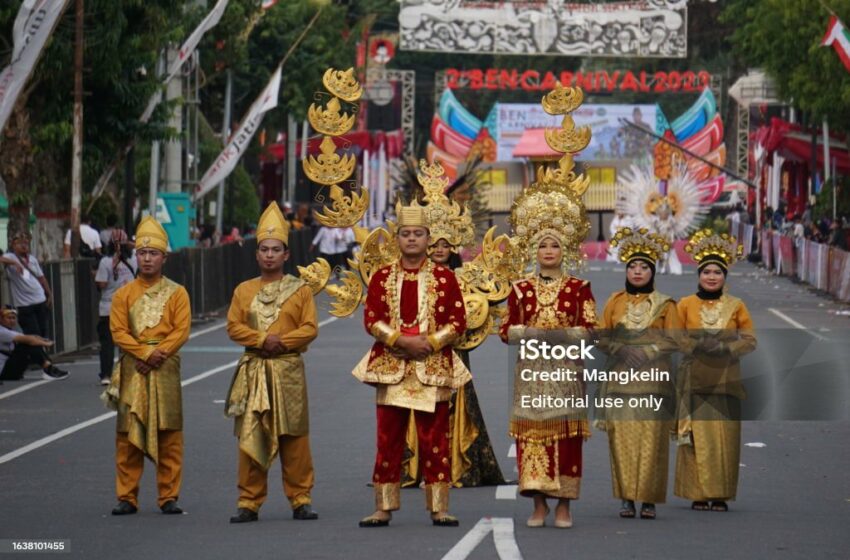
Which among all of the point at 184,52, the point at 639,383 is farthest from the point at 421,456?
the point at 184,52

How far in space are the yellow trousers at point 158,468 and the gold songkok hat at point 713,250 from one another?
344 cm

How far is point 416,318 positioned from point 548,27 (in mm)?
53119

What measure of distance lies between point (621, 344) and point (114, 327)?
312cm

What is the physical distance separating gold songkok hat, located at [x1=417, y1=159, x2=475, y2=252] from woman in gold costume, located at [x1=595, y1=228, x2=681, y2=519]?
1.73 meters

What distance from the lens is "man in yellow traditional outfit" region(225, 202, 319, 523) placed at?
12141 millimetres

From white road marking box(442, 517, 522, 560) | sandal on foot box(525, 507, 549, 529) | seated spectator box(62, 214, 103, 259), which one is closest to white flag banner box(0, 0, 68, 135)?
seated spectator box(62, 214, 103, 259)

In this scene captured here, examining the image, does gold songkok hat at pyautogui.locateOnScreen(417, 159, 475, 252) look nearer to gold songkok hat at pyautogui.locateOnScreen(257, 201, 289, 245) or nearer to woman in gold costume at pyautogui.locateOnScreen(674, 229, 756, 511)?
gold songkok hat at pyautogui.locateOnScreen(257, 201, 289, 245)

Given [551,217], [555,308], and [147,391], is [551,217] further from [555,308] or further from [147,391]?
[147,391]

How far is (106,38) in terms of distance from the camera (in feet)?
95.5

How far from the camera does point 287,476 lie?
1229cm

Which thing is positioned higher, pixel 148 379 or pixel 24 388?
pixel 148 379

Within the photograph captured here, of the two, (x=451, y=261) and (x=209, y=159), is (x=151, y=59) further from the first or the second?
(x=209, y=159)


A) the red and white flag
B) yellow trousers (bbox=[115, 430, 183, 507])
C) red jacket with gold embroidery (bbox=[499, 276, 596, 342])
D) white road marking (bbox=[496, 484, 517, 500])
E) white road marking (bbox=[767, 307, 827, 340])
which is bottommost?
white road marking (bbox=[767, 307, 827, 340])

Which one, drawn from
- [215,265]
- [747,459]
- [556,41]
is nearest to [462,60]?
[556,41]
